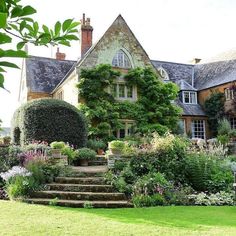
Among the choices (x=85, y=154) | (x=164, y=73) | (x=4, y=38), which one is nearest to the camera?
(x=4, y=38)

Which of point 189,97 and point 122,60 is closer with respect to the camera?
point 122,60

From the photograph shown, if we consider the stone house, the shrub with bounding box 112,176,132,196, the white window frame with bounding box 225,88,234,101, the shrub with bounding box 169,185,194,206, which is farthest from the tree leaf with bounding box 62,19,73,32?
the white window frame with bounding box 225,88,234,101

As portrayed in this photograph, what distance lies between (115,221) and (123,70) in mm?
17810

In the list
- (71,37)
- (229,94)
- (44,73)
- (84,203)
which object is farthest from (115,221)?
Answer: (229,94)

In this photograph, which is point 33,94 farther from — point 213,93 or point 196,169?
point 196,169

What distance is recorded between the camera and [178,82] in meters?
31.3

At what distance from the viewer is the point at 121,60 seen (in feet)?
80.7

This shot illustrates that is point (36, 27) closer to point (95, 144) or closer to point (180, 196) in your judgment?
point (180, 196)

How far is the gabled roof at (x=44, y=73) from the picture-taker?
88.6 ft

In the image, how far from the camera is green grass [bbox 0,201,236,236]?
6480 mm

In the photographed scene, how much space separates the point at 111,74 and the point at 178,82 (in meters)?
9.85

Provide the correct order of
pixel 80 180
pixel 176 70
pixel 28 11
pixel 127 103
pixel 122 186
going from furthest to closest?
pixel 176 70 → pixel 127 103 → pixel 80 180 → pixel 122 186 → pixel 28 11

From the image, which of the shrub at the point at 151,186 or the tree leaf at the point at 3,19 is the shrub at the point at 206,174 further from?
the tree leaf at the point at 3,19

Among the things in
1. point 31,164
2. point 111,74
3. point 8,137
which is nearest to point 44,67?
point 111,74
